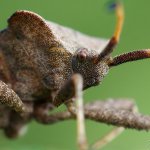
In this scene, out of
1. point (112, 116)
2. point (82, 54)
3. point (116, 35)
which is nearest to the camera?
point (116, 35)

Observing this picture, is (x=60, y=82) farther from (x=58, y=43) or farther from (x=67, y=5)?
(x=67, y=5)

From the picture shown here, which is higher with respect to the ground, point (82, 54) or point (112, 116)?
point (82, 54)

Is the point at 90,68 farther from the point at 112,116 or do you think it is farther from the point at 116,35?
the point at 112,116

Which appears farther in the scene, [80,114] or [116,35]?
[116,35]

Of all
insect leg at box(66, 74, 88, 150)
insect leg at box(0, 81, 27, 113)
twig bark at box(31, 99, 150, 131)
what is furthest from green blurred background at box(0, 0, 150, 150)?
insect leg at box(66, 74, 88, 150)

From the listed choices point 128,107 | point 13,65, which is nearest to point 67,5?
point 128,107

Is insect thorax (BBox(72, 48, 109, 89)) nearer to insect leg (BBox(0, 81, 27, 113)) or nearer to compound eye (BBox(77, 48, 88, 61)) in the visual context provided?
compound eye (BBox(77, 48, 88, 61))

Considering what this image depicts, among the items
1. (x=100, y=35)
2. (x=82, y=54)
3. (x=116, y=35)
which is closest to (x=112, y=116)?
(x=82, y=54)

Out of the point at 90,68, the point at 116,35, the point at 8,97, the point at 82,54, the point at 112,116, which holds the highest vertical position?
the point at 116,35
